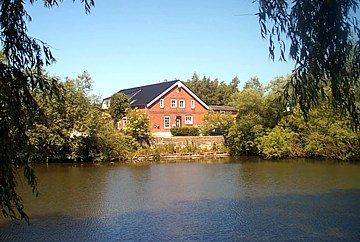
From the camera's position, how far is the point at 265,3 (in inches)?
149

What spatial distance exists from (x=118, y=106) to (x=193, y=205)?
20280mm

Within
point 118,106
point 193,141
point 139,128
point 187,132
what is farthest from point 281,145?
point 118,106

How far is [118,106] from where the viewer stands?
98.5ft

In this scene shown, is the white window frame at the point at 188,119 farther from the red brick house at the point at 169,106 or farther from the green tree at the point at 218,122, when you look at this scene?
the green tree at the point at 218,122

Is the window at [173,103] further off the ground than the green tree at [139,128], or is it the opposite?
the window at [173,103]

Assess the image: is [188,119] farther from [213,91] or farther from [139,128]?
[213,91]

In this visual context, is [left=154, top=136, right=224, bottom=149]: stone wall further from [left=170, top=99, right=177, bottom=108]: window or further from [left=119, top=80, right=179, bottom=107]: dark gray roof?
[left=170, top=99, right=177, bottom=108]: window

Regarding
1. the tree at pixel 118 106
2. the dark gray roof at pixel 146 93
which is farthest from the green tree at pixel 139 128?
the tree at pixel 118 106

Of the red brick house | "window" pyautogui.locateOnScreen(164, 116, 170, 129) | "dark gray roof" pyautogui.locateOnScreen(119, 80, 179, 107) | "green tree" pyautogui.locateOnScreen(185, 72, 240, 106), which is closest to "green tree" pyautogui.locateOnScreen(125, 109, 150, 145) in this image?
the red brick house

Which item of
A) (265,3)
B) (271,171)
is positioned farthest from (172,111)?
(265,3)

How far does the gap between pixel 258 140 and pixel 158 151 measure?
19.0ft

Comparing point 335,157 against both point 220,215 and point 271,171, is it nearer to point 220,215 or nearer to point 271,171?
point 271,171

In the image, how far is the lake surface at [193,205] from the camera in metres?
7.97

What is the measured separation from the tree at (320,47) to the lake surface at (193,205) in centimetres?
450
